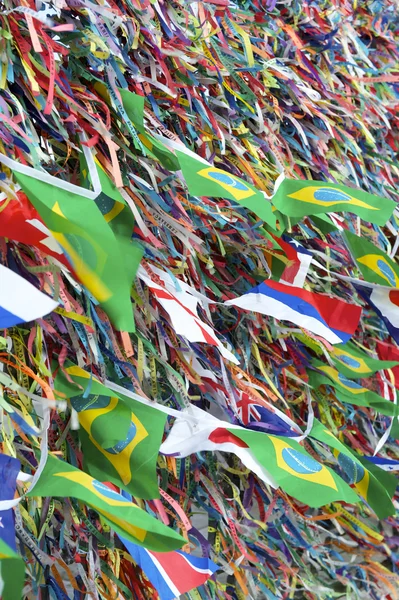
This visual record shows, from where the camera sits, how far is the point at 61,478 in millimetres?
405

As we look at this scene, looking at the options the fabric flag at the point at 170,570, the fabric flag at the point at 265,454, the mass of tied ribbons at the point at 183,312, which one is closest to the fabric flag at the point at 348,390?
the mass of tied ribbons at the point at 183,312

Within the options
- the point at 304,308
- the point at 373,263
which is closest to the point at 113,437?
the point at 304,308

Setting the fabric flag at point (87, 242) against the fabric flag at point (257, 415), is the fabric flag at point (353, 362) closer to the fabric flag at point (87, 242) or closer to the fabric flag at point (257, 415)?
the fabric flag at point (257, 415)

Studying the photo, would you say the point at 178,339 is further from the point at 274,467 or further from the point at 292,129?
the point at 292,129

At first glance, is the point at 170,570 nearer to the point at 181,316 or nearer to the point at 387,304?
the point at 181,316

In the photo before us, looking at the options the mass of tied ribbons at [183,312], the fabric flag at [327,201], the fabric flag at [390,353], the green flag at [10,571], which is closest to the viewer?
the green flag at [10,571]

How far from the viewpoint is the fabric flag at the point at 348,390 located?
63 cm

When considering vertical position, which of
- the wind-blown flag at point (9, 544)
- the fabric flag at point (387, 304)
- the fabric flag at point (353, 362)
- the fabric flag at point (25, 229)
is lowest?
the fabric flag at point (353, 362)

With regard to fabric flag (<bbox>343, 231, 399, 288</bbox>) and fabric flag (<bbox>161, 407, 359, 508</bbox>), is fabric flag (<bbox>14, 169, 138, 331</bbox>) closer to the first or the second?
fabric flag (<bbox>161, 407, 359, 508</bbox>)

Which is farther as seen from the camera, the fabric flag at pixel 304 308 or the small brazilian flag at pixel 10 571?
the fabric flag at pixel 304 308

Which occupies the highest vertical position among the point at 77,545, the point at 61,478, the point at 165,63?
the point at 165,63

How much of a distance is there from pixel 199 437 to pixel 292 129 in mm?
389

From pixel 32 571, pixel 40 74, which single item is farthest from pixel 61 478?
pixel 40 74

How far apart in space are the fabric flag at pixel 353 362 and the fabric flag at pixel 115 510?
0.95 feet
